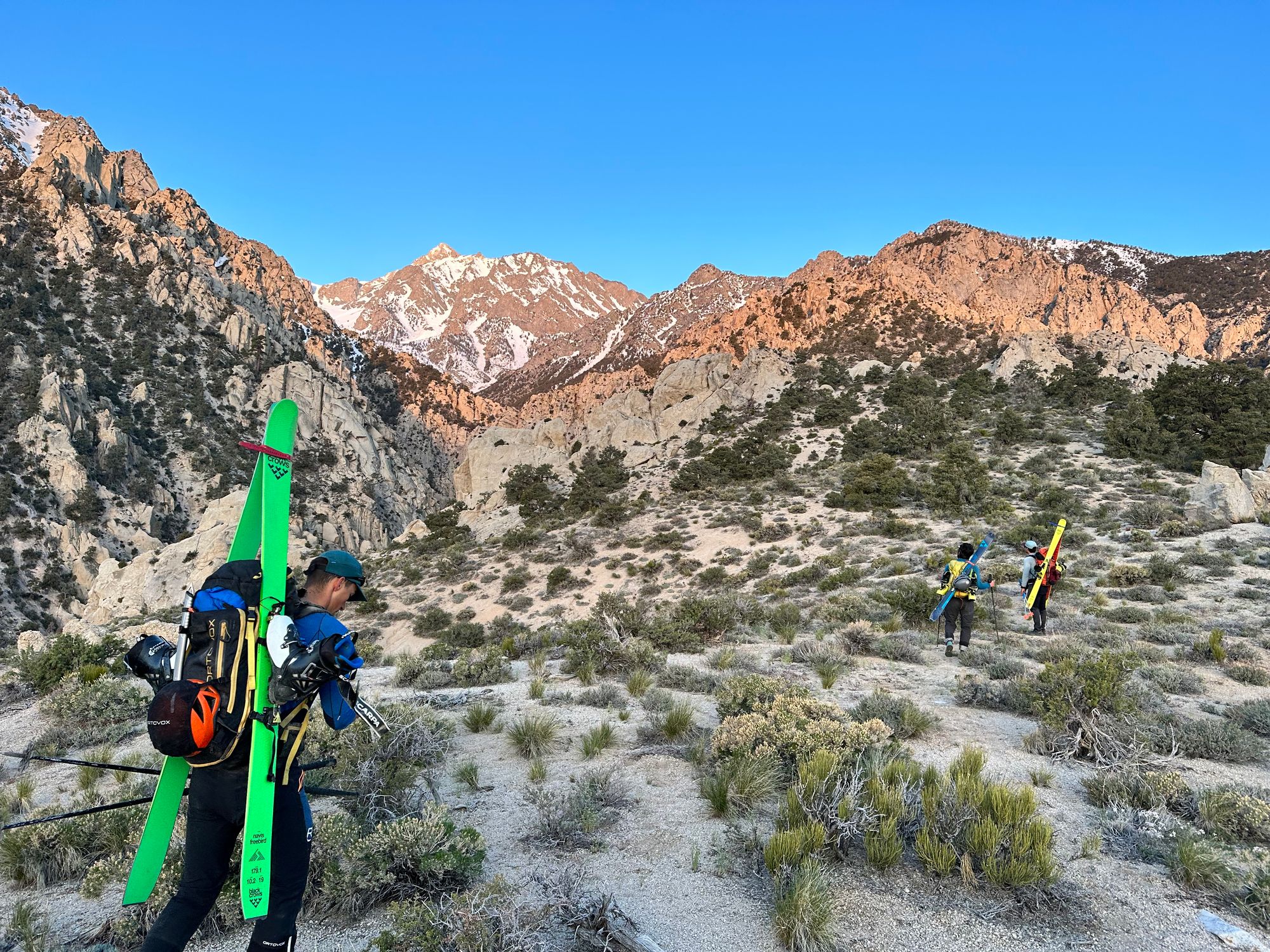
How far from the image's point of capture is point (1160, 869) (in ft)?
12.3

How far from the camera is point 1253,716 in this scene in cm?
635

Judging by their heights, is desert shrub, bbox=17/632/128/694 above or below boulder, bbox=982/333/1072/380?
below

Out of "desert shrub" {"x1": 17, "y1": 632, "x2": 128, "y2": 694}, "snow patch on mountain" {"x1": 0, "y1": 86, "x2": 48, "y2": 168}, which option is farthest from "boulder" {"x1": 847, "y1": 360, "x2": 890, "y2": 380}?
"snow patch on mountain" {"x1": 0, "y1": 86, "x2": 48, "y2": 168}

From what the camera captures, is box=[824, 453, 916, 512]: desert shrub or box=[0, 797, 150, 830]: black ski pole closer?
box=[0, 797, 150, 830]: black ski pole

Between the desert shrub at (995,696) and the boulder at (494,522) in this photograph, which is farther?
the boulder at (494,522)

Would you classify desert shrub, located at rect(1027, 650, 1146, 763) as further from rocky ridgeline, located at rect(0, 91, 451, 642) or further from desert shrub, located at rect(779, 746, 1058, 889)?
rocky ridgeline, located at rect(0, 91, 451, 642)

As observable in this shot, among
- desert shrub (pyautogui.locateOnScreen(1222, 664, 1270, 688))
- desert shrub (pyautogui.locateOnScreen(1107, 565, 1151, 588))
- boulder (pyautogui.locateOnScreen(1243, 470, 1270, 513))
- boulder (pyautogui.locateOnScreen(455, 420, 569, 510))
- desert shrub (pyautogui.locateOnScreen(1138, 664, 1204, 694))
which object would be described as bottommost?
desert shrub (pyautogui.locateOnScreen(1222, 664, 1270, 688))

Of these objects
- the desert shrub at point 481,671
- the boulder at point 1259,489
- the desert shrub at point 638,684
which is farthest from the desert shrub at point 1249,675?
the boulder at point 1259,489

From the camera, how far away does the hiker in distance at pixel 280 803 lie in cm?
254

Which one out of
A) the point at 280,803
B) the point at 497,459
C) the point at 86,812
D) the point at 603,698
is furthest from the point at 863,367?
the point at 86,812

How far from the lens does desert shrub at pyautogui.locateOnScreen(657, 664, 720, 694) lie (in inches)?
321

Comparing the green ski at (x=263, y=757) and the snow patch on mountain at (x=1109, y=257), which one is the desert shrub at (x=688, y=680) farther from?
the snow patch on mountain at (x=1109, y=257)

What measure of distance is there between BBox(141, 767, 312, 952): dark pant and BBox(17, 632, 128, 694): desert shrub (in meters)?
8.89

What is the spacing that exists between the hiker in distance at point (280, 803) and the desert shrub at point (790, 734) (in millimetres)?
3652
